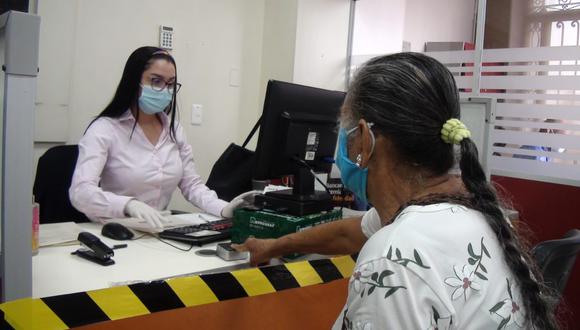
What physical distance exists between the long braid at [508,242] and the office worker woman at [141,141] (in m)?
1.16

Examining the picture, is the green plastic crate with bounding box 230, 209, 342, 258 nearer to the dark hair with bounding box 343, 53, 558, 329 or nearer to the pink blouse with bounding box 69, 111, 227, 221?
the pink blouse with bounding box 69, 111, 227, 221

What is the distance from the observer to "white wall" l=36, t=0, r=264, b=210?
263 centimetres

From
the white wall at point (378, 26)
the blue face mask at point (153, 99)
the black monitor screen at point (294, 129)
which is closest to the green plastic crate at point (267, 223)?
the black monitor screen at point (294, 129)

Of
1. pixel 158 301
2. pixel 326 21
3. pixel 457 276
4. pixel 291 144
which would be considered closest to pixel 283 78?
pixel 326 21

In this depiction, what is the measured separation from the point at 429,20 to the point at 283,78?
1.35m

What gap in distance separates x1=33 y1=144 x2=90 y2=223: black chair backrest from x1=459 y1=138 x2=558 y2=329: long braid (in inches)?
66.0

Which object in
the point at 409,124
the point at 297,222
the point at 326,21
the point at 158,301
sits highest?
the point at 326,21

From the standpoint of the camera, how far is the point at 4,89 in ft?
2.51

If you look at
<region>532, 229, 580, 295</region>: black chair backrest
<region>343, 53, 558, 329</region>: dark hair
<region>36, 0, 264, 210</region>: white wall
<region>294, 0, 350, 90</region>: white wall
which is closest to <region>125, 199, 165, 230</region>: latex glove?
<region>343, 53, 558, 329</region>: dark hair

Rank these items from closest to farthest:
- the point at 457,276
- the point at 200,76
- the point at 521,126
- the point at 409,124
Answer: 1. the point at 457,276
2. the point at 409,124
3. the point at 521,126
4. the point at 200,76

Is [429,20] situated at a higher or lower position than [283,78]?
higher

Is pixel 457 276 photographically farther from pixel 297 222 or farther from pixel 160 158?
pixel 160 158

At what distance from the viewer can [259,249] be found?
4.35 feet

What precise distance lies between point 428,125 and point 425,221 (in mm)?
182
